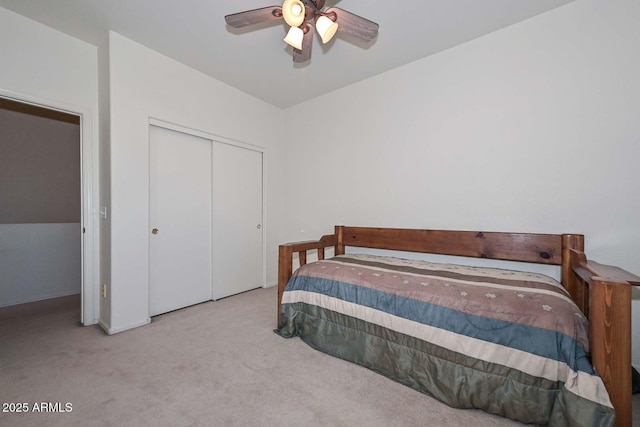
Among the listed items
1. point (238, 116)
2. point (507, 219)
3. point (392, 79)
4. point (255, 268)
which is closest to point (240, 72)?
point (238, 116)

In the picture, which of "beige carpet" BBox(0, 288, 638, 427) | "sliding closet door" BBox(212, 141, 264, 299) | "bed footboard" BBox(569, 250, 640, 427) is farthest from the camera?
"sliding closet door" BBox(212, 141, 264, 299)

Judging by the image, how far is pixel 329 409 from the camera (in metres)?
1.27

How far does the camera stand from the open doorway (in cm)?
275

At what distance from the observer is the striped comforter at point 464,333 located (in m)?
1.09

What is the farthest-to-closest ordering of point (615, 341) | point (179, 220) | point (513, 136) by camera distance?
1. point (179, 220)
2. point (513, 136)
3. point (615, 341)

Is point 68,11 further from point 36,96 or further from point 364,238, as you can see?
point 364,238

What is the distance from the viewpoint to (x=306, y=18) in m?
1.62

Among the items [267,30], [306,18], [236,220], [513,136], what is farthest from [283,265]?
[513,136]

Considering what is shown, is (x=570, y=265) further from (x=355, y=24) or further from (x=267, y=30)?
(x=267, y=30)

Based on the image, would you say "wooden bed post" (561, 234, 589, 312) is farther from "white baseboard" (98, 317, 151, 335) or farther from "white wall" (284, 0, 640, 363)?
"white baseboard" (98, 317, 151, 335)

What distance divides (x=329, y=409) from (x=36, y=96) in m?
3.07

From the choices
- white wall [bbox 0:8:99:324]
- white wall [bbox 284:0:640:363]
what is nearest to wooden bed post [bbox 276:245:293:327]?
white wall [bbox 284:0:640:363]

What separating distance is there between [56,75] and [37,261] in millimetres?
2149

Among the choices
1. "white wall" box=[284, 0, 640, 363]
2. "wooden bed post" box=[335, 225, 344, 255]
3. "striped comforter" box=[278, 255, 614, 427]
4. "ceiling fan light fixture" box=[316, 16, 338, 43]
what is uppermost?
"ceiling fan light fixture" box=[316, 16, 338, 43]
